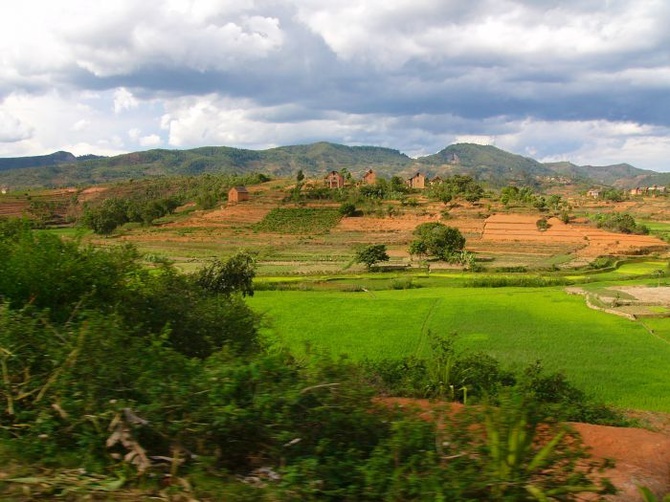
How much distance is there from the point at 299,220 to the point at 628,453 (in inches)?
3143

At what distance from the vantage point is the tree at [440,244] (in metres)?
61.0


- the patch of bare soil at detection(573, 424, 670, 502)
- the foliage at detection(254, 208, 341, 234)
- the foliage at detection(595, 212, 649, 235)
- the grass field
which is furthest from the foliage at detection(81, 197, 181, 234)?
the patch of bare soil at detection(573, 424, 670, 502)

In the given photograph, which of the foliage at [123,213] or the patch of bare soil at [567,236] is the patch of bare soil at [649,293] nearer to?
the patch of bare soil at [567,236]

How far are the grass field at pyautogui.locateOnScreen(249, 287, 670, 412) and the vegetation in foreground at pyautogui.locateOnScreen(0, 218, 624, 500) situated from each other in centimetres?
1105

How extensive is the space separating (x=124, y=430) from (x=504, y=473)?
3.25 m

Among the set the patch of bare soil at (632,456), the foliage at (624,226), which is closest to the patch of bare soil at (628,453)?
the patch of bare soil at (632,456)

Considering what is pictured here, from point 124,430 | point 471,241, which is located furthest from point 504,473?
point 471,241

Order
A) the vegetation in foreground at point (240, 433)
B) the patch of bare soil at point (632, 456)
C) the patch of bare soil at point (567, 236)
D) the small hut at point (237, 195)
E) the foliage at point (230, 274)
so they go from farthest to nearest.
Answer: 1. the small hut at point (237, 195)
2. the patch of bare soil at point (567, 236)
3. the foliage at point (230, 274)
4. the patch of bare soil at point (632, 456)
5. the vegetation in foreground at point (240, 433)

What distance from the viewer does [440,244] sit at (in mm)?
61250

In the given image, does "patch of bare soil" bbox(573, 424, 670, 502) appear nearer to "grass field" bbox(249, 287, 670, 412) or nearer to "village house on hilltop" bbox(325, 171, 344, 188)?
"grass field" bbox(249, 287, 670, 412)

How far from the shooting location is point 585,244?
68.6 meters

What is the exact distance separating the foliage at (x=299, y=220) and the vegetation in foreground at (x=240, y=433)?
75132 millimetres

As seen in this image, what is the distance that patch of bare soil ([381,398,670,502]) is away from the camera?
17.1 feet

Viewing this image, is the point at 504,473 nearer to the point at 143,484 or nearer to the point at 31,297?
the point at 143,484
